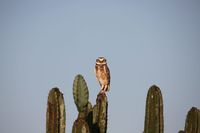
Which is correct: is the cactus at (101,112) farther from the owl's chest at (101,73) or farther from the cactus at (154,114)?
the owl's chest at (101,73)

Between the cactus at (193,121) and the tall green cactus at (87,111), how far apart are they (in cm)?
193

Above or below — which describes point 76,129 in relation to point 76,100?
below

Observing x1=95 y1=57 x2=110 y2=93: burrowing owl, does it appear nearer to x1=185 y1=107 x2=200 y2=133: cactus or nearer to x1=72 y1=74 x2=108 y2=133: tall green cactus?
x1=72 y1=74 x2=108 y2=133: tall green cactus

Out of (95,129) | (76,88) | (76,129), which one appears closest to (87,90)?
(76,88)

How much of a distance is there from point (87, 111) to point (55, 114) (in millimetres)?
1309

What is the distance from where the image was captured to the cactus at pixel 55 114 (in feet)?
36.8

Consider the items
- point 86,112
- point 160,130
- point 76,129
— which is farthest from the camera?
point 86,112

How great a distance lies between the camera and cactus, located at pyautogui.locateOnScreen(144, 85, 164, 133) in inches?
444

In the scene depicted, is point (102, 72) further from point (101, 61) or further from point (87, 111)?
point (87, 111)

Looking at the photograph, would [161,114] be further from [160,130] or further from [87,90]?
[87,90]

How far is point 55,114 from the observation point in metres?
11.2

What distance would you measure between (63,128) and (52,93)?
32.4 inches

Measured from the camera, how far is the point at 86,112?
1234 cm

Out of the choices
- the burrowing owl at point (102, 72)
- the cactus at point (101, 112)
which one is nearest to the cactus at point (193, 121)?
the cactus at point (101, 112)
